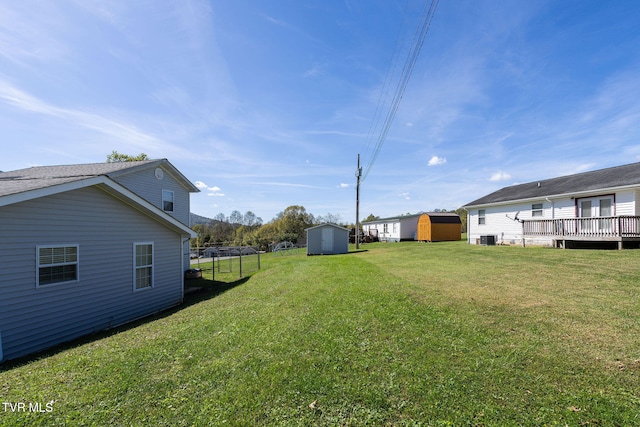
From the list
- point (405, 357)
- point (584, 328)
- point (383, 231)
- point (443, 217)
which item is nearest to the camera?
point (405, 357)

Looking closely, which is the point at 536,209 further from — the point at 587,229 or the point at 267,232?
the point at 267,232

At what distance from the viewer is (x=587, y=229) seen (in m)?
14.2

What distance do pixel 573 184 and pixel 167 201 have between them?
24.2 m

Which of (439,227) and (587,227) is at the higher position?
(587,227)

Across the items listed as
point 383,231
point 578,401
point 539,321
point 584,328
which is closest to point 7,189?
point 578,401

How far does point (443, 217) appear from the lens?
2836cm

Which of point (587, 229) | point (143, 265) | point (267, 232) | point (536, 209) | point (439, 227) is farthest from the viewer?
point (267, 232)

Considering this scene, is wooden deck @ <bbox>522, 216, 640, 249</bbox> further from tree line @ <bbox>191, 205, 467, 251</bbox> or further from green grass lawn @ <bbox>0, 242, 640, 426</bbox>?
→ tree line @ <bbox>191, 205, 467, 251</bbox>

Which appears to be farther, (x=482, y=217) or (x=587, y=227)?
(x=482, y=217)

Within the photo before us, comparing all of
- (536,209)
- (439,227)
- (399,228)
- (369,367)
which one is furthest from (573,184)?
(369,367)

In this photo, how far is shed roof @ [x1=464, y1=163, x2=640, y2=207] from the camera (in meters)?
14.2

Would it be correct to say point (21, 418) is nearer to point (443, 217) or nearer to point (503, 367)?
point (503, 367)

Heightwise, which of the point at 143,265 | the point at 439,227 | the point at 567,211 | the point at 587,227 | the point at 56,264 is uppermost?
the point at 567,211

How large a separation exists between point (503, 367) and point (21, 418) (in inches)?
220
